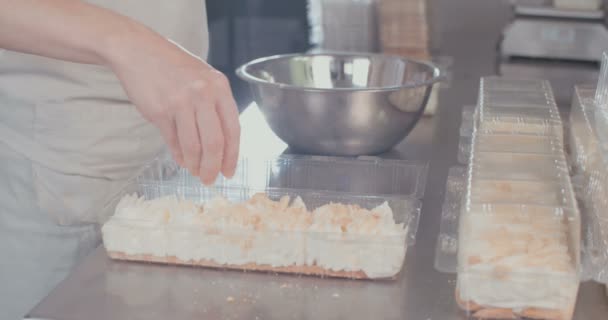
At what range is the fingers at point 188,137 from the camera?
39.4 inches

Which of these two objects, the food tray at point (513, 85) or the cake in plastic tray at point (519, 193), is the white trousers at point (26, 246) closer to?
the cake in plastic tray at point (519, 193)

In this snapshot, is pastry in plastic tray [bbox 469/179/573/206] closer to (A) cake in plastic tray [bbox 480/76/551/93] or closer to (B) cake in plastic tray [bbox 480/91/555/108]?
(B) cake in plastic tray [bbox 480/91/555/108]

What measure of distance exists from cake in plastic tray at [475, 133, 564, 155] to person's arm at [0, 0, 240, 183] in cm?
42

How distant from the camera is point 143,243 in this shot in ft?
3.58

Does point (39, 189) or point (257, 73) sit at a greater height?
point (257, 73)

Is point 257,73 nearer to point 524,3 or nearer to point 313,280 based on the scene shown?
point 313,280

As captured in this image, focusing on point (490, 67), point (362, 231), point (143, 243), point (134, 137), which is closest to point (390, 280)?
point (362, 231)

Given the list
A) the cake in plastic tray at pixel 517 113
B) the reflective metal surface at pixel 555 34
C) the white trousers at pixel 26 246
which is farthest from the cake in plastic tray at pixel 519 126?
the reflective metal surface at pixel 555 34

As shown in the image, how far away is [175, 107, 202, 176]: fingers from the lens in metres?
1.00

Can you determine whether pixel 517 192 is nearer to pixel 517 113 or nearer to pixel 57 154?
pixel 517 113

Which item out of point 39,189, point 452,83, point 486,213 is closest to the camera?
point 486,213

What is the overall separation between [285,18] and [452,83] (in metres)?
1.50

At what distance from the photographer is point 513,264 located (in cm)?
95

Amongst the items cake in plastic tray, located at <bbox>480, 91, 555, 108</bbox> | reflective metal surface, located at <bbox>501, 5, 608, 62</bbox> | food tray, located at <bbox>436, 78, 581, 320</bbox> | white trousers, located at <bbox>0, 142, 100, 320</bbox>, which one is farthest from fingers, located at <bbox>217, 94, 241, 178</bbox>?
reflective metal surface, located at <bbox>501, 5, 608, 62</bbox>
